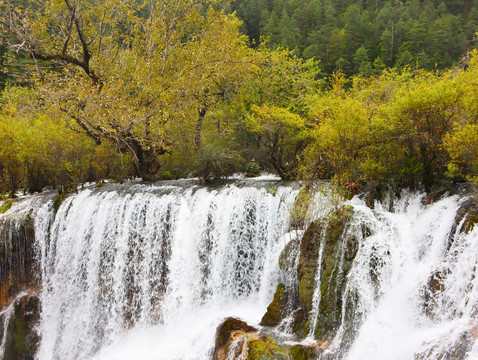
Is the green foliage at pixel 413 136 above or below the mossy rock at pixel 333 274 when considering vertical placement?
above

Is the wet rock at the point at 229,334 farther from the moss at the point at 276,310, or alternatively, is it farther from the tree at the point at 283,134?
the tree at the point at 283,134

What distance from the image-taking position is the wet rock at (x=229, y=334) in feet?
23.0

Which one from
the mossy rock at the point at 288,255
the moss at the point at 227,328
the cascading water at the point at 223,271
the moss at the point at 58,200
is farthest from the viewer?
the moss at the point at 58,200

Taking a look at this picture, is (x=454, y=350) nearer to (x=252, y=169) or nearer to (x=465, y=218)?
(x=465, y=218)

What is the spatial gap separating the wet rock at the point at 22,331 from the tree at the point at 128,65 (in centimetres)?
653

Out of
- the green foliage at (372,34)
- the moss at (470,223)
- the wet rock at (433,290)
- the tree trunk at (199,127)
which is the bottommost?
the wet rock at (433,290)

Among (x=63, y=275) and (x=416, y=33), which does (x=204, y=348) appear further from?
(x=416, y=33)

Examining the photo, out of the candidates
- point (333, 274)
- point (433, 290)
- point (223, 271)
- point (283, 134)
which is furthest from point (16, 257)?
point (433, 290)

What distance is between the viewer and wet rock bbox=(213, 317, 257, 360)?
700cm

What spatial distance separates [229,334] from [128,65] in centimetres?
1119

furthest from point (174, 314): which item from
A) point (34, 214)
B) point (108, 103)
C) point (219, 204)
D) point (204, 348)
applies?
point (108, 103)

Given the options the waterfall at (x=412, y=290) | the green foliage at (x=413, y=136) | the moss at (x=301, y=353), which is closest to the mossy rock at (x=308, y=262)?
the waterfall at (x=412, y=290)

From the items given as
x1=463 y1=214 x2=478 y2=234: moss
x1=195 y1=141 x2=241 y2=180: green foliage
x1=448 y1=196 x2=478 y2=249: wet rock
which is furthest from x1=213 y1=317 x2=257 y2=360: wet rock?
x1=195 y1=141 x2=241 y2=180: green foliage

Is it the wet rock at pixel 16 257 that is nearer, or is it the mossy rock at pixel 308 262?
the mossy rock at pixel 308 262
